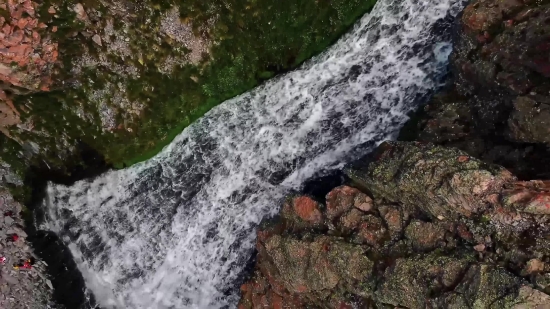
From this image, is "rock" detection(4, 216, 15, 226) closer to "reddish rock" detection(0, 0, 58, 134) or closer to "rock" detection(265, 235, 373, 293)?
"reddish rock" detection(0, 0, 58, 134)

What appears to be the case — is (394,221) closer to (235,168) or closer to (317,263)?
(317,263)

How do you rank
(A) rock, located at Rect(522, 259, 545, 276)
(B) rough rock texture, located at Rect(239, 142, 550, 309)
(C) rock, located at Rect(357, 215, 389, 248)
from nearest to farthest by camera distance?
(A) rock, located at Rect(522, 259, 545, 276) < (B) rough rock texture, located at Rect(239, 142, 550, 309) < (C) rock, located at Rect(357, 215, 389, 248)

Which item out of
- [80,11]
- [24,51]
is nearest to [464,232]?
[80,11]

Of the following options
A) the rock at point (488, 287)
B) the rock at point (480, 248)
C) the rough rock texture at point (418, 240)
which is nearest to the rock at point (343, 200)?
the rough rock texture at point (418, 240)


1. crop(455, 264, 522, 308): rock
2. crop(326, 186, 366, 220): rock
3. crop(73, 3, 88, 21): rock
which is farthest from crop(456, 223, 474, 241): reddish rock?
crop(73, 3, 88, 21): rock

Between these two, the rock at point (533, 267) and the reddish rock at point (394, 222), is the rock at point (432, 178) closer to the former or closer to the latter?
the reddish rock at point (394, 222)

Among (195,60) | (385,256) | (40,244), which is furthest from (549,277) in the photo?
(40,244)
